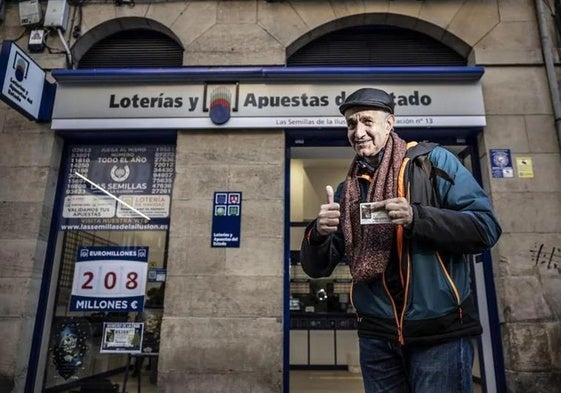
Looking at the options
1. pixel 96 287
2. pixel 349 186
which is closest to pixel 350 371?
pixel 96 287

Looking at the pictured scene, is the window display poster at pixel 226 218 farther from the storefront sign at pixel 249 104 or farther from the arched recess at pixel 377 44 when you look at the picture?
the arched recess at pixel 377 44

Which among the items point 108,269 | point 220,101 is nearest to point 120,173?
point 108,269

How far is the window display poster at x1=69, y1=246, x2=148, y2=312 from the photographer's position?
496cm

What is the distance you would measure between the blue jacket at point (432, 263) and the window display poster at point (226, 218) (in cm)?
321

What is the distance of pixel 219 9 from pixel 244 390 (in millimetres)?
5031

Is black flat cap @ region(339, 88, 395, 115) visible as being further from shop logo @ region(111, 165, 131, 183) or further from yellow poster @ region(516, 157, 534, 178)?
shop logo @ region(111, 165, 131, 183)

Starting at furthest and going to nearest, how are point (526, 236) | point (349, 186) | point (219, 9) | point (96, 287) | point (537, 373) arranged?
point (219, 9) → point (96, 287) → point (526, 236) → point (537, 373) → point (349, 186)

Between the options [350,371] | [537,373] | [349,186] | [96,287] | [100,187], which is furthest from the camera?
[350,371]

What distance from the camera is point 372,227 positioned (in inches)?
66.2

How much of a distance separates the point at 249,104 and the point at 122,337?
10.9ft

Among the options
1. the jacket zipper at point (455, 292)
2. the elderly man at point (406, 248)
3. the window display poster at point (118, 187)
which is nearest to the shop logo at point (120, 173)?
the window display poster at point (118, 187)

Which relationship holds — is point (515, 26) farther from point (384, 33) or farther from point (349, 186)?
point (349, 186)

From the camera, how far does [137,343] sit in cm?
486

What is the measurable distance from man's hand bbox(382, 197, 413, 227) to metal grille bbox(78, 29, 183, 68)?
5.17 metres
